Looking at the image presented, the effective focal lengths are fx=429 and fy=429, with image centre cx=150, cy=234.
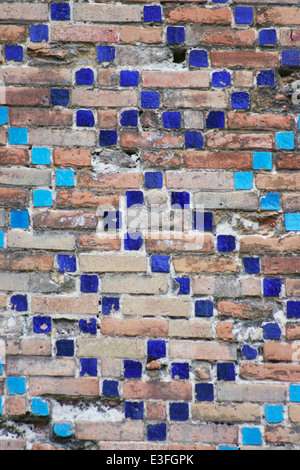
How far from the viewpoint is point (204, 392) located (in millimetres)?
1614

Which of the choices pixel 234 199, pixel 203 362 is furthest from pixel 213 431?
pixel 234 199

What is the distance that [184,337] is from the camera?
164 centimetres

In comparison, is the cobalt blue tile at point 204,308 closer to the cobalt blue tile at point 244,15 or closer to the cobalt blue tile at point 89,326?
the cobalt blue tile at point 89,326

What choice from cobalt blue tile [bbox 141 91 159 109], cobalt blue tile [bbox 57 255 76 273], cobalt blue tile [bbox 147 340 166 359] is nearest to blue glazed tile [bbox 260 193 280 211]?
cobalt blue tile [bbox 141 91 159 109]

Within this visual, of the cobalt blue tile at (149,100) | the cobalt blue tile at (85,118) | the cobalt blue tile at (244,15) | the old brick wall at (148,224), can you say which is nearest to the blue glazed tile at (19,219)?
the old brick wall at (148,224)

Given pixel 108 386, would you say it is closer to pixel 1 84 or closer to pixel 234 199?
pixel 234 199

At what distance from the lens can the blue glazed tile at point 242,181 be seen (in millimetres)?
1686

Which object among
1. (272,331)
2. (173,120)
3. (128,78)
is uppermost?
(128,78)

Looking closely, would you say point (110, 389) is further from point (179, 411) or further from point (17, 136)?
point (17, 136)

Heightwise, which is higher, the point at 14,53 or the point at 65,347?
the point at 14,53

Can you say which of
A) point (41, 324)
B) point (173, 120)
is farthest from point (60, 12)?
point (41, 324)

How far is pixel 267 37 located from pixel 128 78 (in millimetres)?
577

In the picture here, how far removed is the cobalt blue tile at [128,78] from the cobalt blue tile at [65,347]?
3.36ft

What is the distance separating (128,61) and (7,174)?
653 mm
